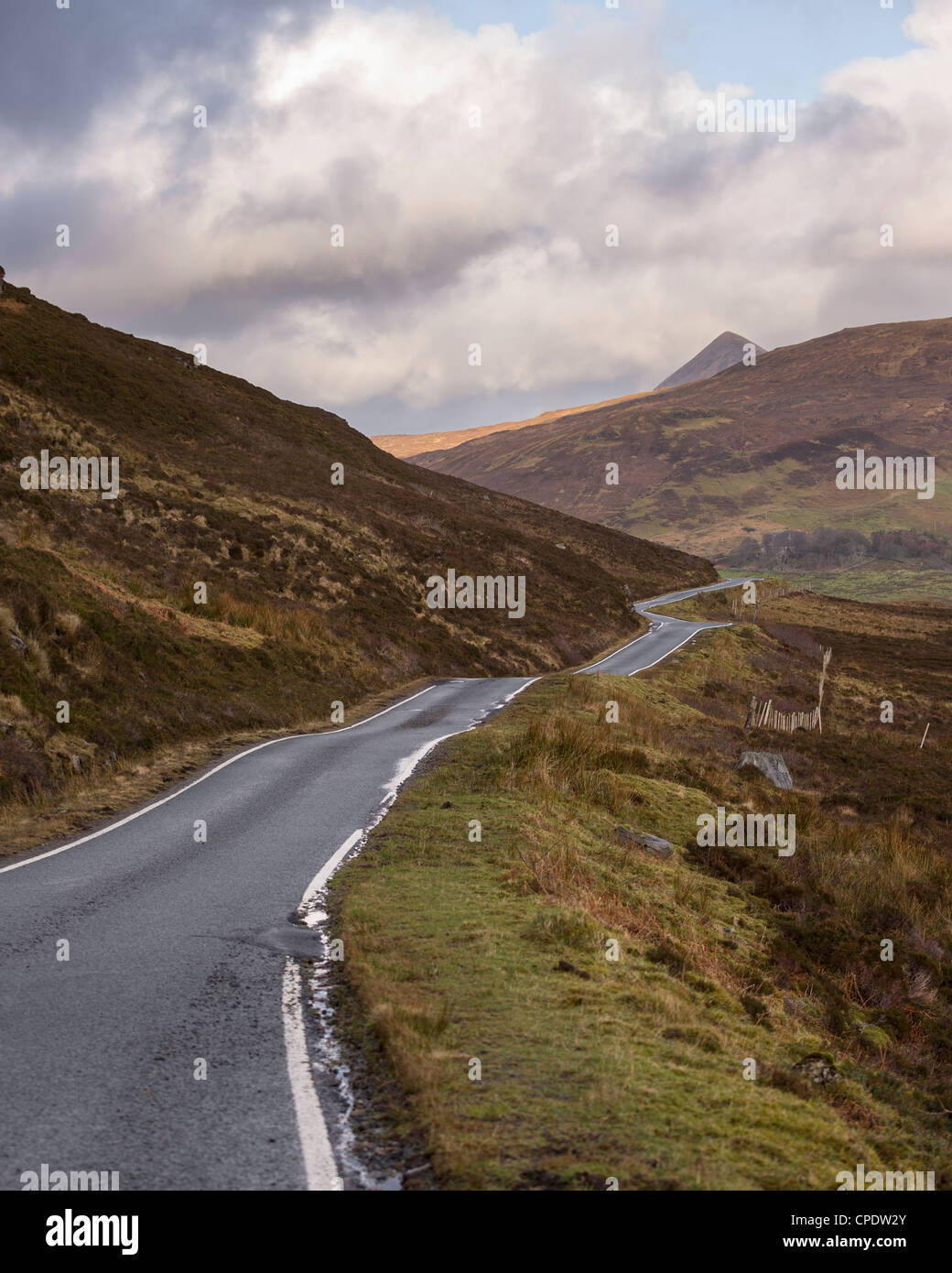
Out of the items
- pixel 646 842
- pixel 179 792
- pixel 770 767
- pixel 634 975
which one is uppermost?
pixel 179 792

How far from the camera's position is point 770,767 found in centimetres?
2128

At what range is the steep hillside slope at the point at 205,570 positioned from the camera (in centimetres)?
1816

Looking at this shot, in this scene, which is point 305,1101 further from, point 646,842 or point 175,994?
point 646,842

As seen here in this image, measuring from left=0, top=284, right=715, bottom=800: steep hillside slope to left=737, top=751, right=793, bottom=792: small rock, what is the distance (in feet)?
34.3

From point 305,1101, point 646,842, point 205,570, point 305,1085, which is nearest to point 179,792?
point 646,842

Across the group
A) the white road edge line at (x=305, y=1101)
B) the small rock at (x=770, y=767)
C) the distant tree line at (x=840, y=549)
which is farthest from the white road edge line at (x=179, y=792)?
the distant tree line at (x=840, y=549)

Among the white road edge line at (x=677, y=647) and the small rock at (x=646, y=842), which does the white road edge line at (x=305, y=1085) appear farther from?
the white road edge line at (x=677, y=647)

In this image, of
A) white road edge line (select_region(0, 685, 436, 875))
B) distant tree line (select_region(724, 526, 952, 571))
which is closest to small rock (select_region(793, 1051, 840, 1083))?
white road edge line (select_region(0, 685, 436, 875))

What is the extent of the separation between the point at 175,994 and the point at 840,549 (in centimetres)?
17802

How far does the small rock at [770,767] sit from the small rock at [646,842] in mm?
7565
